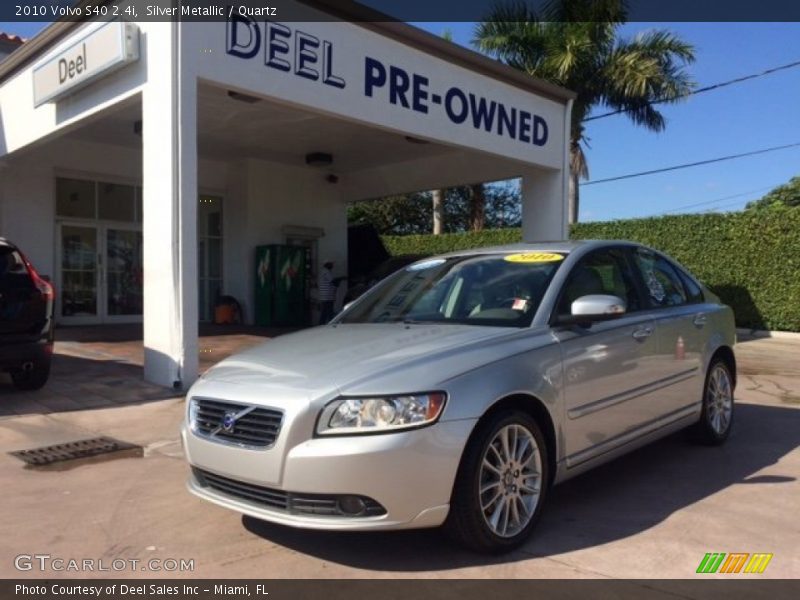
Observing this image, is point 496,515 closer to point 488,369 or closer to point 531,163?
point 488,369

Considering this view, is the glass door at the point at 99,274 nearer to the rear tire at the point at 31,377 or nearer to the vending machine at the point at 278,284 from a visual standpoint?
the vending machine at the point at 278,284

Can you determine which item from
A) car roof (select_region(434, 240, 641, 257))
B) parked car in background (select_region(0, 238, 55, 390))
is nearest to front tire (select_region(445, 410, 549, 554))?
car roof (select_region(434, 240, 641, 257))

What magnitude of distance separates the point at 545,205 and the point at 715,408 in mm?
8389

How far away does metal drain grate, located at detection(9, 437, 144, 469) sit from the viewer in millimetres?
5398

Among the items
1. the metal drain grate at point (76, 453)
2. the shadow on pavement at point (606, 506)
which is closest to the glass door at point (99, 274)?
the metal drain grate at point (76, 453)

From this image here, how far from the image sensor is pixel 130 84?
8.44 metres

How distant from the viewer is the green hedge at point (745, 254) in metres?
15.4

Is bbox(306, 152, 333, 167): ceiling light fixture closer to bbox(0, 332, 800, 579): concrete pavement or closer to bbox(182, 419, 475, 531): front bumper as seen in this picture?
bbox(0, 332, 800, 579): concrete pavement

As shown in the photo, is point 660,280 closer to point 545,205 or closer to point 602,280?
point 602,280

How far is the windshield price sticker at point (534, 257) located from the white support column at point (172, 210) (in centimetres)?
423

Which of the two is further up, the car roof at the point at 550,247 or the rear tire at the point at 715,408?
the car roof at the point at 550,247

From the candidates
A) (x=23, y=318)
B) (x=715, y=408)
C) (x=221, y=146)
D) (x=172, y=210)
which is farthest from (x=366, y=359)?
(x=221, y=146)
